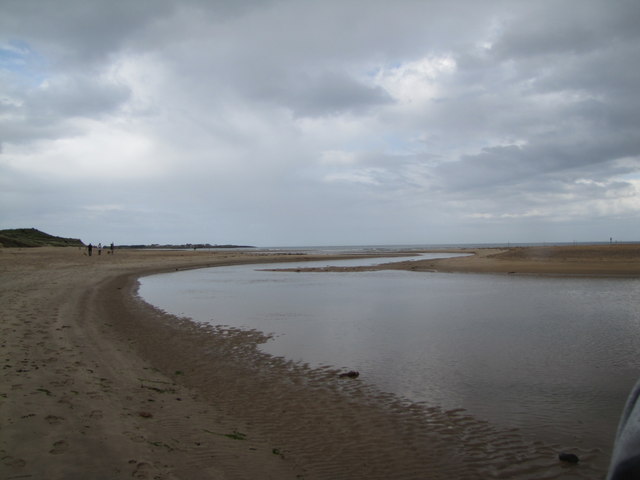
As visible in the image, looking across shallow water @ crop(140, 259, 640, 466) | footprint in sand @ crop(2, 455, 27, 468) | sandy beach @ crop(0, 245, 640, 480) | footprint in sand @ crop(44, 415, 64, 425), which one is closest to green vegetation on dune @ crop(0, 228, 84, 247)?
shallow water @ crop(140, 259, 640, 466)

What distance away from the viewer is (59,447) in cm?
469

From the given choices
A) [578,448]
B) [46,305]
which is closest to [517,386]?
[578,448]

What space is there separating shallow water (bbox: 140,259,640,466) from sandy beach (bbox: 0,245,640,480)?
74 cm

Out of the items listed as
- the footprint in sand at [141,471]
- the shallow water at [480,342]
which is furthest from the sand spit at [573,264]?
the footprint in sand at [141,471]

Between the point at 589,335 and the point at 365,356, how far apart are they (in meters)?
6.80

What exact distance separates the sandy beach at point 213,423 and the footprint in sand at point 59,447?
0.03m

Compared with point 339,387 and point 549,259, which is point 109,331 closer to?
point 339,387

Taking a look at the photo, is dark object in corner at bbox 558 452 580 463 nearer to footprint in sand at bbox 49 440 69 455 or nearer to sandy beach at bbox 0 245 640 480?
sandy beach at bbox 0 245 640 480

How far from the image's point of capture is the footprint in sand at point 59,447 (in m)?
4.57

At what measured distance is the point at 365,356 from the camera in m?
10.3

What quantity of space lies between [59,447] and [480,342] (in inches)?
393

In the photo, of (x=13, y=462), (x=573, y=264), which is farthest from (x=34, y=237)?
(x=13, y=462)

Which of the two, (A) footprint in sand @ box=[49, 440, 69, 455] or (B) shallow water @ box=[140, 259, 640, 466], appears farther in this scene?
(B) shallow water @ box=[140, 259, 640, 466]

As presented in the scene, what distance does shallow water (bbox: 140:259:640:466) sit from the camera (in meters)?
7.17
